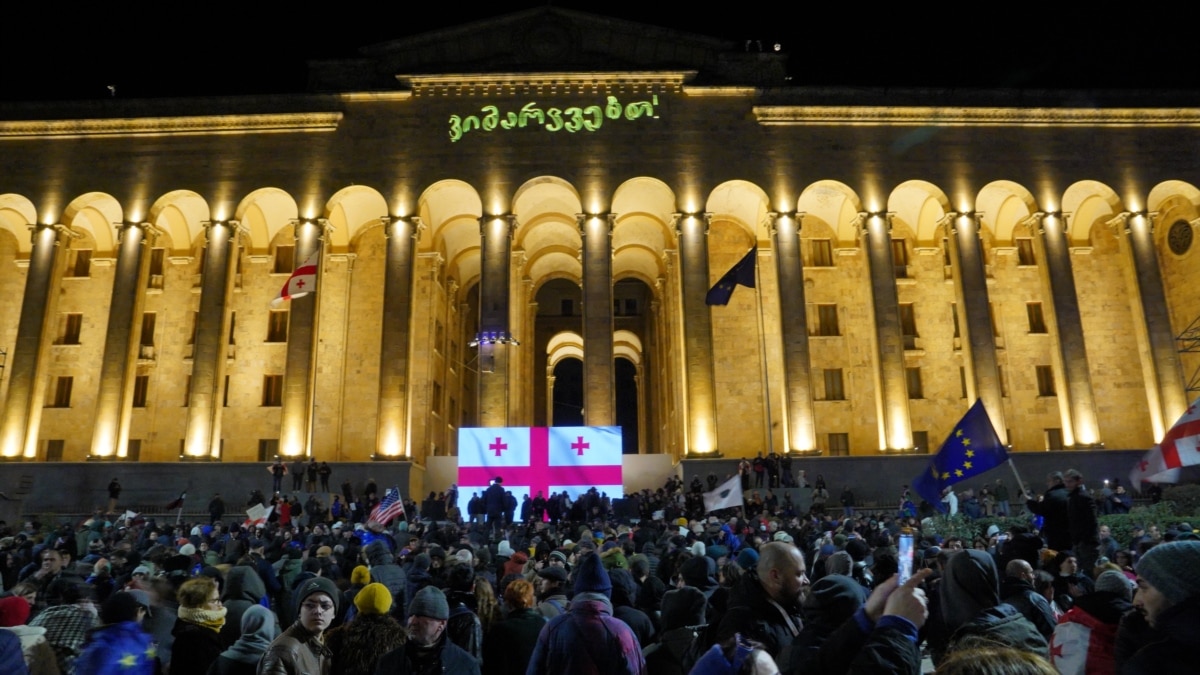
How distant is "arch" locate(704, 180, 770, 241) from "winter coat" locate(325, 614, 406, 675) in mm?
30734

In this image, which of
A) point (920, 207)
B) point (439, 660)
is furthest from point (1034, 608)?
point (920, 207)

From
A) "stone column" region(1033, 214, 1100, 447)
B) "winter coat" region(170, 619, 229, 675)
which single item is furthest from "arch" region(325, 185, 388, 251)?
"winter coat" region(170, 619, 229, 675)

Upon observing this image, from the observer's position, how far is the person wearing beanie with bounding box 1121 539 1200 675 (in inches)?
122

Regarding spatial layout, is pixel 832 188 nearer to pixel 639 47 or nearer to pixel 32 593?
pixel 639 47

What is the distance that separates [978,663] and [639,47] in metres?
36.4

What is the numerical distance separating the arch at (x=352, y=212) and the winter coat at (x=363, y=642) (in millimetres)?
31039

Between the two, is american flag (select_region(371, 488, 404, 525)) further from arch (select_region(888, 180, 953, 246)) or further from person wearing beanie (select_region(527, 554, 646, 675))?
arch (select_region(888, 180, 953, 246))

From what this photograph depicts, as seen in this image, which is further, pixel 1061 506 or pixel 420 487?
pixel 420 487

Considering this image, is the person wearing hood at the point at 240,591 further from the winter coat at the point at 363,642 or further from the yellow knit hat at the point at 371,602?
the yellow knit hat at the point at 371,602

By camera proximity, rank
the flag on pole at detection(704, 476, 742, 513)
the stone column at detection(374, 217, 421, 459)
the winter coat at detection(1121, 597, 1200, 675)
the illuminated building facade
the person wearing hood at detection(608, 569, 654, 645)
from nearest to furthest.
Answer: the winter coat at detection(1121, 597, 1200, 675) → the person wearing hood at detection(608, 569, 654, 645) → the flag on pole at detection(704, 476, 742, 513) → the stone column at detection(374, 217, 421, 459) → the illuminated building facade

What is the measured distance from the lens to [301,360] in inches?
1325

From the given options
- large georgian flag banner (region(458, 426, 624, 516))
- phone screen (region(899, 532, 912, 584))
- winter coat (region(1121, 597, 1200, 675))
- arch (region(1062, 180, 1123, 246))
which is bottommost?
winter coat (region(1121, 597, 1200, 675))

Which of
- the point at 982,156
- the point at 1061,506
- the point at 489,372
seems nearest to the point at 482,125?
the point at 489,372

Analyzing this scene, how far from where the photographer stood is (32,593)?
7230 mm
